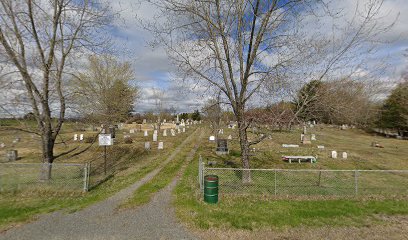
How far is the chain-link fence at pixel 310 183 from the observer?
32.1ft

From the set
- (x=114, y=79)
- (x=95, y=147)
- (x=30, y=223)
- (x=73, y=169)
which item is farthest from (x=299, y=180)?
(x=114, y=79)

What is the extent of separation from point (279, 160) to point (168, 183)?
1014 cm

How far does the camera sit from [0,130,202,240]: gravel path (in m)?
5.96

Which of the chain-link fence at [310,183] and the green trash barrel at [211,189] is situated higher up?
the green trash barrel at [211,189]

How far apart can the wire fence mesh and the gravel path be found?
8.88ft

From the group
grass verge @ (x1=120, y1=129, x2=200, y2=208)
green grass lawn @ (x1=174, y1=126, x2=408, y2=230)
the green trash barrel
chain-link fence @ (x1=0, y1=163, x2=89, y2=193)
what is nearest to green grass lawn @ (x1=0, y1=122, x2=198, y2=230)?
chain-link fence @ (x1=0, y1=163, x2=89, y2=193)

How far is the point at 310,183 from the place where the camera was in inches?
458

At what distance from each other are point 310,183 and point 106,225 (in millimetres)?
8980

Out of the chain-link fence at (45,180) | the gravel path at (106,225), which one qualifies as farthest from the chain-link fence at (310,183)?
the chain-link fence at (45,180)

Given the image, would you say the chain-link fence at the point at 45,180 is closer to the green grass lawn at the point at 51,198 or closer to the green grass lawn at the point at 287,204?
the green grass lawn at the point at 51,198

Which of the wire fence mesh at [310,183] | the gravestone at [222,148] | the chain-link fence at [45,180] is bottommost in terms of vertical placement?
the wire fence mesh at [310,183]

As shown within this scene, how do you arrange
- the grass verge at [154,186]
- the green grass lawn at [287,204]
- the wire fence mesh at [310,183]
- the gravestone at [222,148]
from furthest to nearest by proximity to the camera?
the gravestone at [222,148] < the wire fence mesh at [310,183] < the grass verge at [154,186] < the green grass lawn at [287,204]

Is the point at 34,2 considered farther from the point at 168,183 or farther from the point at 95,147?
the point at 95,147

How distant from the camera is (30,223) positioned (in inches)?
264
